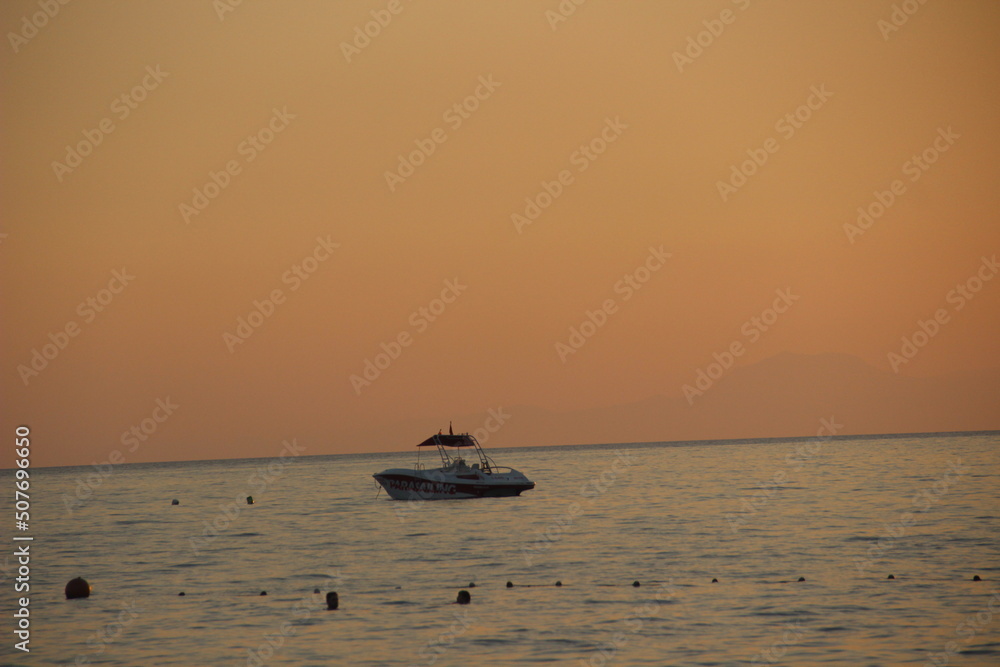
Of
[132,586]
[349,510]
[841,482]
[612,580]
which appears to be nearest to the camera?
[612,580]

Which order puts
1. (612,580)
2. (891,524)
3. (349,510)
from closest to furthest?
(612,580) < (891,524) < (349,510)

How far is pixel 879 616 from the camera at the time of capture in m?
31.3

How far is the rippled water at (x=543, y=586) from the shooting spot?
92.9 feet

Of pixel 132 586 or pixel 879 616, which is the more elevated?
pixel 132 586

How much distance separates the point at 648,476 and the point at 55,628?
4036 inches

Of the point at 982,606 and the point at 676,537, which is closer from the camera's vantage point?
the point at 982,606

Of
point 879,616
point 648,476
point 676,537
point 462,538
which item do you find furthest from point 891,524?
point 648,476

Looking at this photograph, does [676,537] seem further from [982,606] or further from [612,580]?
[982,606]
